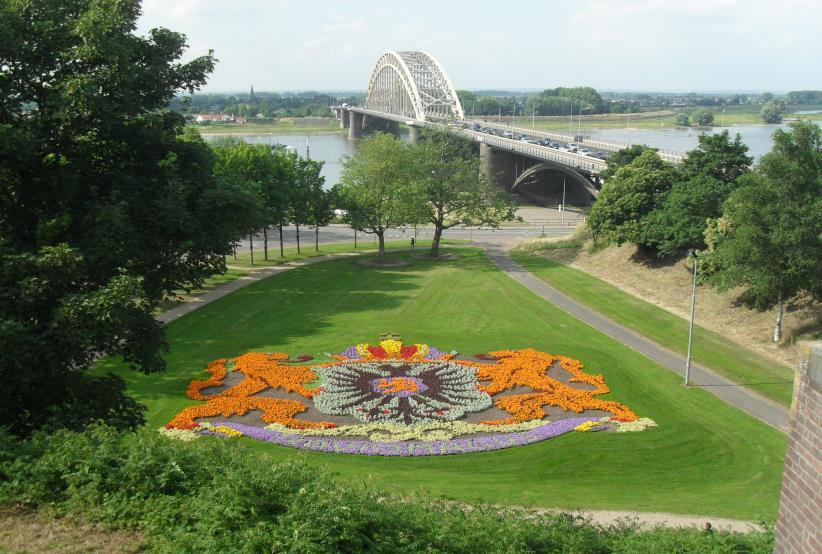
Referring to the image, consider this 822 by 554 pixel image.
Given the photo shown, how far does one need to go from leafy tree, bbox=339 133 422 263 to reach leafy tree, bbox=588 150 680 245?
18288 mm

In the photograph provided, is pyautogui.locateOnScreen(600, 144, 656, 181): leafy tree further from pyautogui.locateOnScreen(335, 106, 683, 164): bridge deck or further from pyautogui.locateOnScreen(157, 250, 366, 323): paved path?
pyautogui.locateOnScreen(157, 250, 366, 323): paved path

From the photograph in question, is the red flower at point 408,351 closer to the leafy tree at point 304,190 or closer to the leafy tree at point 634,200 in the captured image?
the leafy tree at point 634,200

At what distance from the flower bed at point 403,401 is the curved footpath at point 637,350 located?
650 cm

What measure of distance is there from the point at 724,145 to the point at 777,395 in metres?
30.0

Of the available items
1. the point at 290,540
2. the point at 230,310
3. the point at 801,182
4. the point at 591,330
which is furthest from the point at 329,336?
the point at 290,540

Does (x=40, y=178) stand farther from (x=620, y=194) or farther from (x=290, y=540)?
(x=620, y=194)

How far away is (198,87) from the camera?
26.4 m

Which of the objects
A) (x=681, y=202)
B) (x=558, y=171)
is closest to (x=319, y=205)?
(x=681, y=202)

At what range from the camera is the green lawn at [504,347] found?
27672mm

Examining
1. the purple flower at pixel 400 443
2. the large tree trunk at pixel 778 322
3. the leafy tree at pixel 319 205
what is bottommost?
the purple flower at pixel 400 443

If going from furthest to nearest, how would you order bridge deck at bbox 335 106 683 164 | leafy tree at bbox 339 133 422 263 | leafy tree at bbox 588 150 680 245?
bridge deck at bbox 335 106 683 164 < leafy tree at bbox 339 133 422 263 < leafy tree at bbox 588 150 680 245

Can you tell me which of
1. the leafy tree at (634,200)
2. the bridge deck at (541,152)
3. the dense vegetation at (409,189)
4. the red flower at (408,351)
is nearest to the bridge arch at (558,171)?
the bridge deck at (541,152)

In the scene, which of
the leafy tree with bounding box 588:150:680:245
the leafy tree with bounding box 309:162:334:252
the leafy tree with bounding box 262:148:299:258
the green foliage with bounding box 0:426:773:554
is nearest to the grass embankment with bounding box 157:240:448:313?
the leafy tree with bounding box 262:148:299:258

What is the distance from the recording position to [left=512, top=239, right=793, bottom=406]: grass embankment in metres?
42.0
